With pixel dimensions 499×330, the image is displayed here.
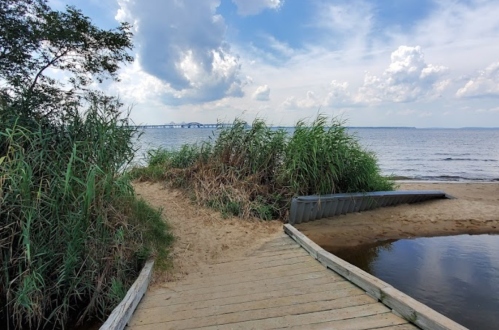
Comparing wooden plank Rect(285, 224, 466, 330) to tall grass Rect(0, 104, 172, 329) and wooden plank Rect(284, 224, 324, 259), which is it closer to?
wooden plank Rect(284, 224, 324, 259)

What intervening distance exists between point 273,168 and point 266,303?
13.7 ft

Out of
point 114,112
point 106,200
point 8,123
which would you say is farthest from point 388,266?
point 8,123

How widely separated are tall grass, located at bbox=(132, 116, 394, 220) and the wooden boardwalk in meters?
2.35

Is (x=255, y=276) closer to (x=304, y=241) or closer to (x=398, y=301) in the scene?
(x=304, y=241)

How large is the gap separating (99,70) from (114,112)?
9.04 feet

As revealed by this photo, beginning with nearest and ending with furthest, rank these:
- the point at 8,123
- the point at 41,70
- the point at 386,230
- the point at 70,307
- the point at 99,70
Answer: the point at 70,307, the point at 8,123, the point at 41,70, the point at 386,230, the point at 99,70

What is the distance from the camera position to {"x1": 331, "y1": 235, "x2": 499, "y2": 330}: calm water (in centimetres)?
308

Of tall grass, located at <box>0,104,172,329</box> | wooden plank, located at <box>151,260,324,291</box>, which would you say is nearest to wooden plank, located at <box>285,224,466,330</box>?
wooden plank, located at <box>151,260,324,291</box>

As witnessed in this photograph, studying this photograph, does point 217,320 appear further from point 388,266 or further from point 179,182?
point 179,182

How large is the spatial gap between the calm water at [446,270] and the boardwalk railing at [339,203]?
1.26m

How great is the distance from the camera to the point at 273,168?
6668 millimetres

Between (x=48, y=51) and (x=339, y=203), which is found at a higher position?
(x=48, y=51)

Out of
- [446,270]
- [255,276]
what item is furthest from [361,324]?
[446,270]

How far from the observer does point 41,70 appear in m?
5.27
